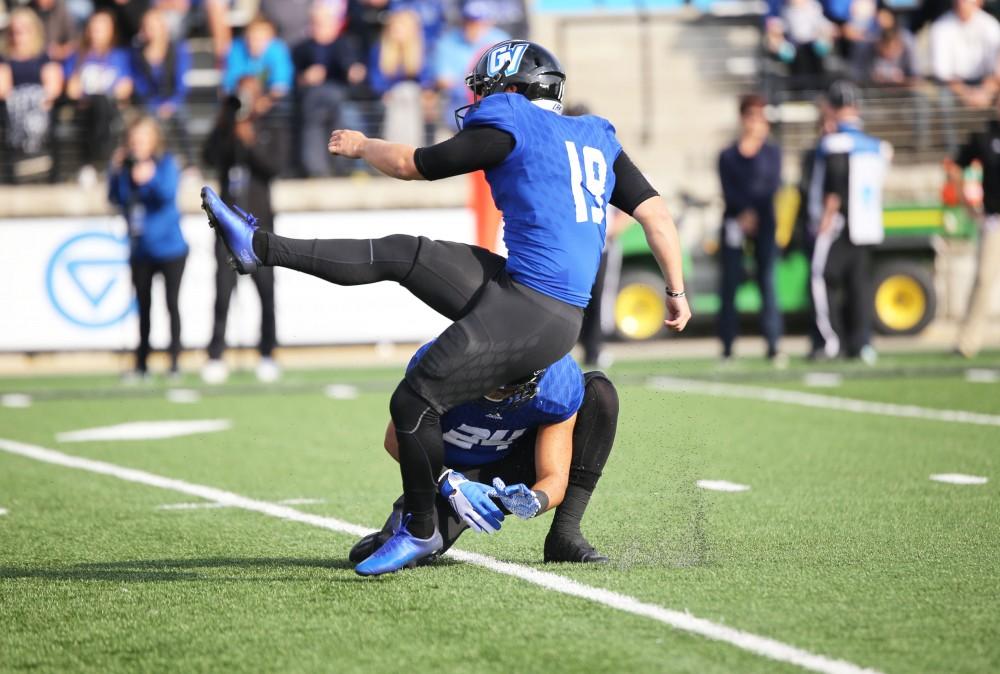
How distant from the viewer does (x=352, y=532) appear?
6332 millimetres

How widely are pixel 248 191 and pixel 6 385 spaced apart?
111 inches

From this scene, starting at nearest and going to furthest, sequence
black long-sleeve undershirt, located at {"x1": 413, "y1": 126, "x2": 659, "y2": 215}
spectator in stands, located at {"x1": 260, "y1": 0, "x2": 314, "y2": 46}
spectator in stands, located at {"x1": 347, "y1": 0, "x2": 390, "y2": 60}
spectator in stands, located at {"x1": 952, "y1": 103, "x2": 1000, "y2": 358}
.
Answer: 1. black long-sleeve undershirt, located at {"x1": 413, "y1": 126, "x2": 659, "y2": 215}
2. spectator in stands, located at {"x1": 952, "y1": 103, "x2": 1000, "y2": 358}
3. spectator in stands, located at {"x1": 347, "y1": 0, "x2": 390, "y2": 60}
4. spectator in stands, located at {"x1": 260, "y1": 0, "x2": 314, "y2": 46}

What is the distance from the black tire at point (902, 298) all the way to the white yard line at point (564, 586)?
1031 centimetres

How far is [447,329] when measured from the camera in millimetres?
5109

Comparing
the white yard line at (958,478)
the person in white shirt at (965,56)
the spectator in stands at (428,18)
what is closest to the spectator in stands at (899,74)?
the person in white shirt at (965,56)

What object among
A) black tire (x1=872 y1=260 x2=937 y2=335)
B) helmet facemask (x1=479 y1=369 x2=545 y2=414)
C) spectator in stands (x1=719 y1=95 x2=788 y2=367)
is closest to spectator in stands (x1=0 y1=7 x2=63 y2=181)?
spectator in stands (x1=719 y1=95 x2=788 y2=367)

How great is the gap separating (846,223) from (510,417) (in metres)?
9.82

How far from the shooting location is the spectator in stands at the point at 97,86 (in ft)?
57.9

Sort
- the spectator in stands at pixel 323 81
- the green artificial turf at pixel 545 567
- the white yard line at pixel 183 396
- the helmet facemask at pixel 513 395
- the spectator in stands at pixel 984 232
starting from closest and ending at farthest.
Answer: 1. the green artificial turf at pixel 545 567
2. the helmet facemask at pixel 513 395
3. the white yard line at pixel 183 396
4. the spectator in stands at pixel 984 232
5. the spectator in stands at pixel 323 81

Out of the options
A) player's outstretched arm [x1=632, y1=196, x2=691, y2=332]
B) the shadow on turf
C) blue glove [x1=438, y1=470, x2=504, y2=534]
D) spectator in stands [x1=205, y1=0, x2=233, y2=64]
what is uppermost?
spectator in stands [x1=205, y1=0, x2=233, y2=64]

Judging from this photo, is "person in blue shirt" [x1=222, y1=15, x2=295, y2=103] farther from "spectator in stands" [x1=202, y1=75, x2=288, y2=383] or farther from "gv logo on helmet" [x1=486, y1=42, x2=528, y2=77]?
"gv logo on helmet" [x1=486, y1=42, x2=528, y2=77]

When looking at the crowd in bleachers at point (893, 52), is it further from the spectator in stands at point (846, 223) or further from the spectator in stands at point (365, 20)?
the spectator in stands at point (365, 20)

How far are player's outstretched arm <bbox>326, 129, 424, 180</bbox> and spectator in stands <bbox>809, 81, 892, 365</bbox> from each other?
996cm

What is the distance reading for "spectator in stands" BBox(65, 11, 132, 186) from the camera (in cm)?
1764
